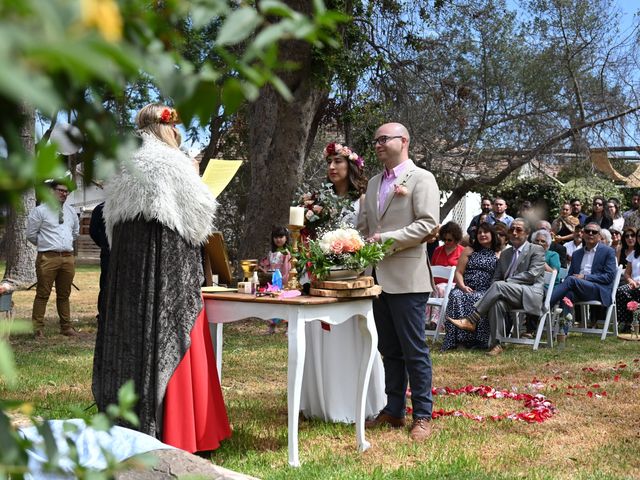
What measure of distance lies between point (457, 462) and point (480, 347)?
5728 millimetres

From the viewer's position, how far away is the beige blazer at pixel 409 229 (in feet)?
17.1

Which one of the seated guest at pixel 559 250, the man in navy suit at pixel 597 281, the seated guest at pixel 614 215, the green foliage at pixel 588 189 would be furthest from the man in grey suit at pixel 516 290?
the green foliage at pixel 588 189

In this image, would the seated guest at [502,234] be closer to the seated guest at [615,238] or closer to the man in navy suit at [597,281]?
the man in navy suit at [597,281]

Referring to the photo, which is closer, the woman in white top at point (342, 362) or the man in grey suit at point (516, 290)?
the woman in white top at point (342, 362)

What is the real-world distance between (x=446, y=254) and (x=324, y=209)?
Result: 6148 millimetres

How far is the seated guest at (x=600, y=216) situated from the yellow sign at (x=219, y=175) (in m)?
9.82

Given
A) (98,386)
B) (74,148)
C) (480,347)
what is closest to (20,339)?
(480,347)

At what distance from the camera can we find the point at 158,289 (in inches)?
180

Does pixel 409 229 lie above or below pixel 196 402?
above

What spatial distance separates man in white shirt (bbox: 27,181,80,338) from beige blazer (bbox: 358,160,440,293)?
255 inches

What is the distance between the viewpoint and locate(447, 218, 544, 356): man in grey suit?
33.3 feet

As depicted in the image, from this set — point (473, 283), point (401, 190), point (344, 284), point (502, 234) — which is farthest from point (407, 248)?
point (502, 234)

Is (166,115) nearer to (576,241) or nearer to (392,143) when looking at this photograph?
(392,143)

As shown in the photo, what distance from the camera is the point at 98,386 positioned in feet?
15.5
